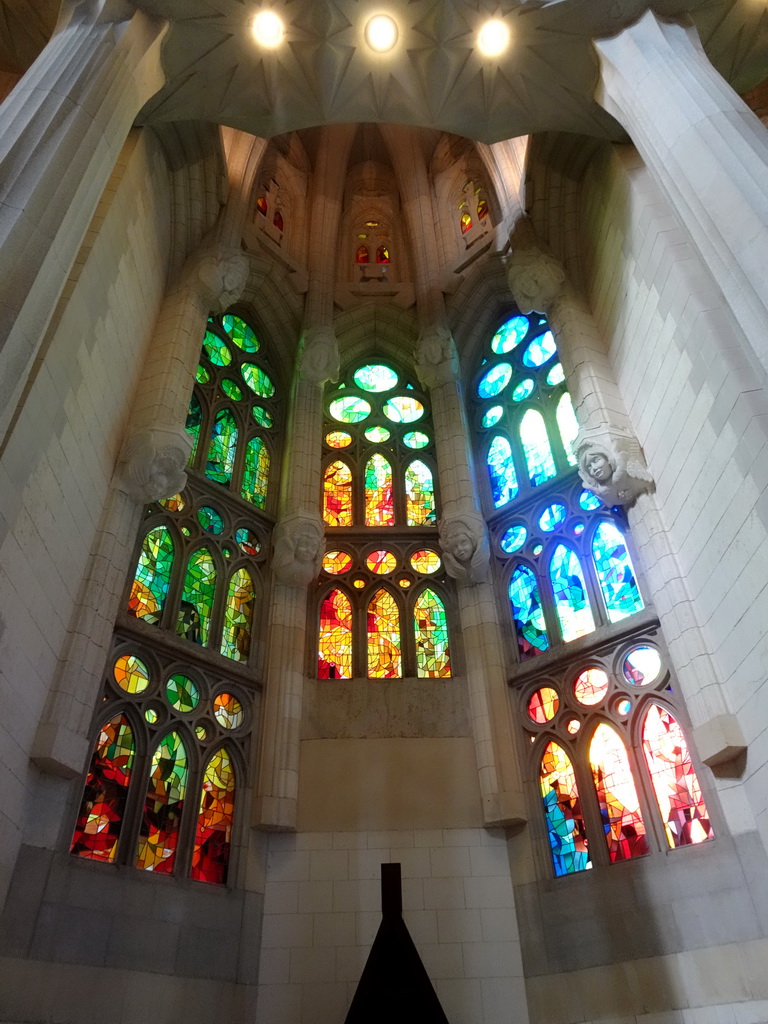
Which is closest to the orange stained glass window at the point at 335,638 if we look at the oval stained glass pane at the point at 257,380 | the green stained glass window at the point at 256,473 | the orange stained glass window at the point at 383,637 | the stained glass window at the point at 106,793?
the orange stained glass window at the point at 383,637

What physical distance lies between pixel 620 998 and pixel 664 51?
9.21 m

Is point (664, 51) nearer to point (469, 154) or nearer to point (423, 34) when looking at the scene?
point (423, 34)

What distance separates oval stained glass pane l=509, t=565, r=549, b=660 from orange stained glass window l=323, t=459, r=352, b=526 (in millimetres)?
2802

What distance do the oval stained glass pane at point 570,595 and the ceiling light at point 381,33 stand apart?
653 centimetres

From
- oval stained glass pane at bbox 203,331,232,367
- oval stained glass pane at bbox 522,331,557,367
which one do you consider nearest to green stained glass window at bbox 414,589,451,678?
oval stained glass pane at bbox 522,331,557,367

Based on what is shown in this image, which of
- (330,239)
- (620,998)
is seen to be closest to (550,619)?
(620,998)

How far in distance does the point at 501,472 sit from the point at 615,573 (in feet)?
9.54

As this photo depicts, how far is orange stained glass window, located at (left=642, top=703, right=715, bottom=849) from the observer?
23.2 feet

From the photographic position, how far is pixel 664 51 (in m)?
7.22

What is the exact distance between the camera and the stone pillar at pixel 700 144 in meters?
5.39

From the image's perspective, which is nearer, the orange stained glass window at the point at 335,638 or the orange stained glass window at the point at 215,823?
the orange stained glass window at the point at 215,823

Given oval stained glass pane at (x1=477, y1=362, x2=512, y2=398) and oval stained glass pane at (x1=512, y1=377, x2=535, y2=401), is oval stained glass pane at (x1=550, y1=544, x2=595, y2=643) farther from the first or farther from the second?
oval stained glass pane at (x1=477, y1=362, x2=512, y2=398)

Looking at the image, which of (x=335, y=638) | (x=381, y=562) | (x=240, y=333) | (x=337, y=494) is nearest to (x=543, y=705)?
(x=335, y=638)

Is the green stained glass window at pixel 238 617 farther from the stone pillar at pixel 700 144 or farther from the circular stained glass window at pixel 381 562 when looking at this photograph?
the stone pillar at pixel 700 144
